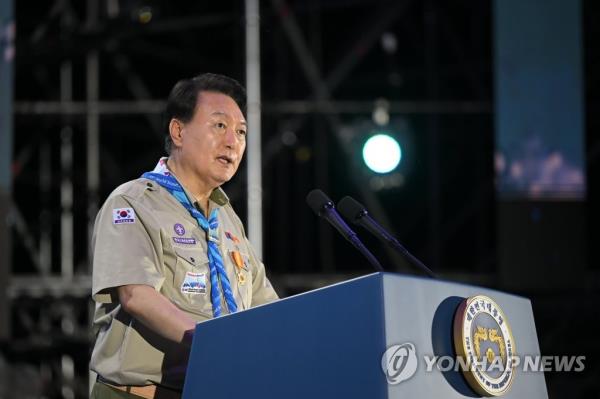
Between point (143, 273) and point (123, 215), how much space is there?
0.61 feet

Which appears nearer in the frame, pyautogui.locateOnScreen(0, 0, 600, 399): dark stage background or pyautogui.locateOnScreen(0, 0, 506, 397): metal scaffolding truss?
pyautogui.locateOnScreen(0, 0, 600, 399): dark stage background

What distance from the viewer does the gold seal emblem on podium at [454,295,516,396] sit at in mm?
2373

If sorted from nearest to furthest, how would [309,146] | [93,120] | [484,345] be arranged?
[484,345], [93,120], [309,146]

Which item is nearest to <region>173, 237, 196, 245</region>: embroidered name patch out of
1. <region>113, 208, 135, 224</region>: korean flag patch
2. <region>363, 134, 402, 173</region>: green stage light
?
<region>113, 208, 135, 224</region>: korean flag patch

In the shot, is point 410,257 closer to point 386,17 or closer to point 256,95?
point 256,95

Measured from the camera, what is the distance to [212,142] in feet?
10.2

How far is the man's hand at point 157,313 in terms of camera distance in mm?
2678

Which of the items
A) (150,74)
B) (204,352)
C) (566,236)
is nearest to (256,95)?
(566,236)

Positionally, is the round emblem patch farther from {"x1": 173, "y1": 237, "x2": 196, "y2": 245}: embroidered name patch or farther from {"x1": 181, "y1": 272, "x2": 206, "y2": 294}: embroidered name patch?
{"x1": 181, "y1": 272, "x2": 206, "y2": 294}: embroidered name patch

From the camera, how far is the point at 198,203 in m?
3.15

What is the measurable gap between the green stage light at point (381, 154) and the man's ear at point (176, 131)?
4.51 metres

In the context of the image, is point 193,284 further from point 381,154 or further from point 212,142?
point 381,154

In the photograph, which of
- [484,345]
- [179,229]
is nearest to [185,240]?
[179,229]

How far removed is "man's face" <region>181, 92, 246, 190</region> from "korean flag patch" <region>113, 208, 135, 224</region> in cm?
30
